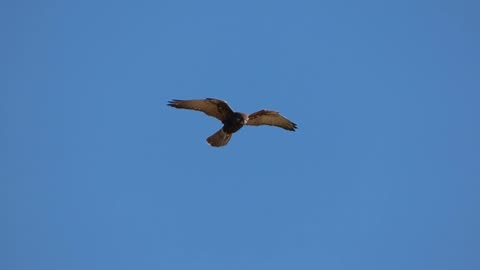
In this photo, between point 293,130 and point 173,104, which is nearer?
point 173,104

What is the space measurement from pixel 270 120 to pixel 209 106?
2123mm

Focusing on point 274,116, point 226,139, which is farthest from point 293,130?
point 226,139

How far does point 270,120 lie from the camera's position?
2502cm

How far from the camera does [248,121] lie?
24.6m

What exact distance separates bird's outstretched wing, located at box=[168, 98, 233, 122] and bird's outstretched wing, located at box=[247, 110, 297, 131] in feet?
3.45

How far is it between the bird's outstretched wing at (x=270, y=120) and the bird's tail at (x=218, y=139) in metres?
1.00

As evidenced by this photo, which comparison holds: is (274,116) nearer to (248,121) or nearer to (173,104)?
(248,121)

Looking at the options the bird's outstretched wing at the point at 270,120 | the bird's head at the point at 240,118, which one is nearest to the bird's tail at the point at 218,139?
the bird's head at the point at 240,118

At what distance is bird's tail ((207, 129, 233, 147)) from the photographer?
939 inches

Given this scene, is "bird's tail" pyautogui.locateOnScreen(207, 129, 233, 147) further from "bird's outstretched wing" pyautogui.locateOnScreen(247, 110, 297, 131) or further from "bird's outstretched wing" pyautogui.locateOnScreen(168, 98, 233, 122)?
"bird's outstretched wing" pyautogui.locateOnScreen(247, 110, 297, 131)

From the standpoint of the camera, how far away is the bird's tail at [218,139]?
78.2 feet

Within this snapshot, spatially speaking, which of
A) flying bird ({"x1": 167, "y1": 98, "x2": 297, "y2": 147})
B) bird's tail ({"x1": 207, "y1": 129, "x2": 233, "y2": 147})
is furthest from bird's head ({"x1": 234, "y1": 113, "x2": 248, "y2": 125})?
bird's tail ({"x1": 207, "y1": 129, "x2": 233, "y2": 147})

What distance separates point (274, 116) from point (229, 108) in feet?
6.22

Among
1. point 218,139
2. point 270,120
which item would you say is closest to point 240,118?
point 218,139
